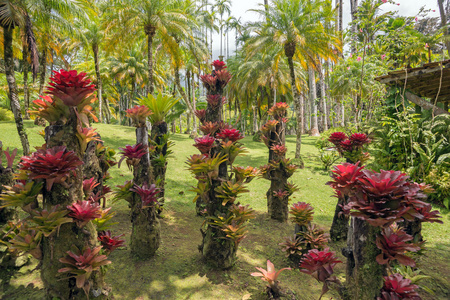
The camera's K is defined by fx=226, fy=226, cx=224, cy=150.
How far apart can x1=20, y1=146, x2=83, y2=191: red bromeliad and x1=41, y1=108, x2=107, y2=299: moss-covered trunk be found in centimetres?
17

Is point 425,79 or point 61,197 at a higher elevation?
point 425,79

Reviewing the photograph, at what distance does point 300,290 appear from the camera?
3141 mm

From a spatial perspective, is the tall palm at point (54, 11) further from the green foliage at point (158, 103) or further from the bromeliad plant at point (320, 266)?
the bromeliad plant at point (320, 266)

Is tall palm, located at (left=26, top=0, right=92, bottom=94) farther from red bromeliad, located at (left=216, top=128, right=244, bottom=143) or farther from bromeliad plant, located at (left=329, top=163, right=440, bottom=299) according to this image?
bromeliad plant, located at (left=329, top=163, right=440, bottom=299)

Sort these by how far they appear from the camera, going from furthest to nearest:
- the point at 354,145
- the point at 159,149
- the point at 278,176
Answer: the point at 278,176 → the point at 159,149 → the point at 354,145

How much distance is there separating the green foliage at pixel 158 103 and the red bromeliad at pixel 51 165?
1833 mm

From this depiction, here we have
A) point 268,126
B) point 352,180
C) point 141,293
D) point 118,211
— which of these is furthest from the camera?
point 268,126

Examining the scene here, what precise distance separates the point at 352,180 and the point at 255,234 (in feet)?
11.2

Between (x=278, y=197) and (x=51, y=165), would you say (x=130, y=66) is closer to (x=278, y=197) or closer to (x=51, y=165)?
(x=278, y=197)

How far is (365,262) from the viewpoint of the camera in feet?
6.52

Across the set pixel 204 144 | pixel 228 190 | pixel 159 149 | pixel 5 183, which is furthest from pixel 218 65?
pixel 5 183

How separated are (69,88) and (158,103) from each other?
1.77 m

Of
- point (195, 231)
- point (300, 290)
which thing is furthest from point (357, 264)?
point (195, 231)

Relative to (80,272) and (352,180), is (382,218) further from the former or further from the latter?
(80,272)
